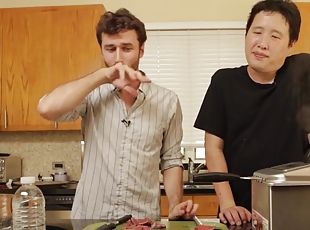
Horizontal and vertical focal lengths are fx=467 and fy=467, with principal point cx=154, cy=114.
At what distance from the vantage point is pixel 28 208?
125 centimetres

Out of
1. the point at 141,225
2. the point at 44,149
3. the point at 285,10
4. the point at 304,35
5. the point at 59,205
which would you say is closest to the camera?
the point at 141,225

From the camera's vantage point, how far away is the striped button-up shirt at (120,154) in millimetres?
1410

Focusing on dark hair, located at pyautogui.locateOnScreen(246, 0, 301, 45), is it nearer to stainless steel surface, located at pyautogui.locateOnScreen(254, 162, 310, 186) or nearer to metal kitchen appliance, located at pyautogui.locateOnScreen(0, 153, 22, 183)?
stainless steel surface, located at pyautogui.locateOnScreen(254, 162, 310, 186)

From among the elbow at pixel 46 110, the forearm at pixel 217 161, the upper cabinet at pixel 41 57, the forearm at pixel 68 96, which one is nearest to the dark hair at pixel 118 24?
the forearm at pixel 68 96

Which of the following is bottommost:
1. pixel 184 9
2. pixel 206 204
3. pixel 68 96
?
pixel 206 204

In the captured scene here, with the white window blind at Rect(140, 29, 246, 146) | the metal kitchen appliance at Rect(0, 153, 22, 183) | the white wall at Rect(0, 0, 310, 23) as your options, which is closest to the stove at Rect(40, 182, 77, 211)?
the metal kitchen appliance at Rect(0, 153, 22, 183)

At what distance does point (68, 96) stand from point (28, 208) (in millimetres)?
327

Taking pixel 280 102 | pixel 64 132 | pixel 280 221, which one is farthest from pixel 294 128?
pixel 64 132

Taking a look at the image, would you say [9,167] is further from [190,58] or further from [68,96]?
[68,96]

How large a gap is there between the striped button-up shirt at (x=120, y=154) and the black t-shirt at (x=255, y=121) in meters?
0.17

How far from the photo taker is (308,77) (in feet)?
4.97

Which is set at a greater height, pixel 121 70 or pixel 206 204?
pixel 121 70

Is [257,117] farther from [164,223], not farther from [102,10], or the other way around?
[102,10]

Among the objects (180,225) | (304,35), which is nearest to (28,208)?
(180,225)
